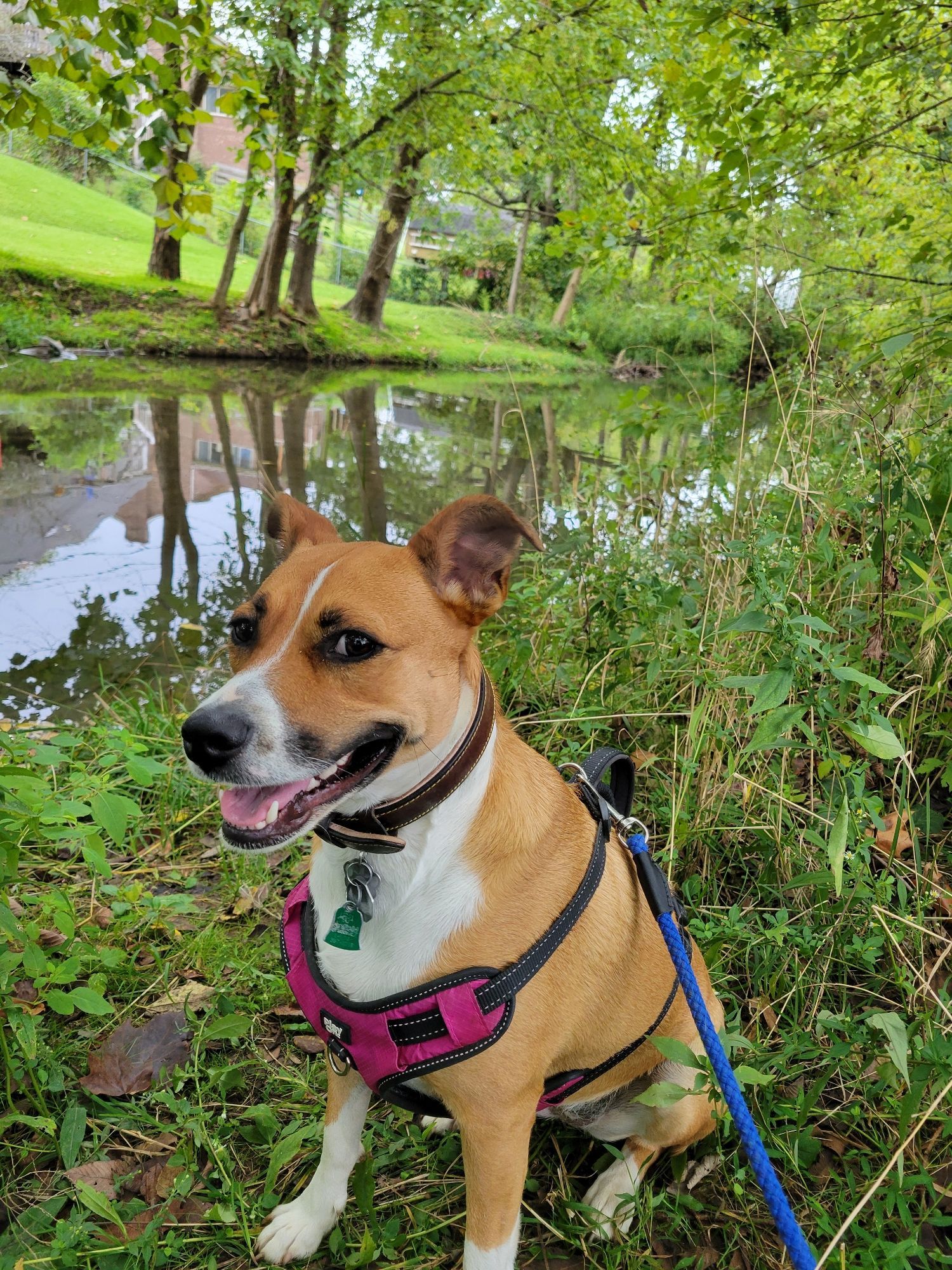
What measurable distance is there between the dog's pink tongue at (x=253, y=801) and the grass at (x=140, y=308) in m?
11.8

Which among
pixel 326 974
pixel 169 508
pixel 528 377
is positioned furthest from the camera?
pixel 528 377

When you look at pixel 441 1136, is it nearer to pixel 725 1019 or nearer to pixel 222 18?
pixel 725 1019

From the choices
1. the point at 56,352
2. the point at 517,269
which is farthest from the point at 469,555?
the point at 56,352

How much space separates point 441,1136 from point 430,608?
5.45ft

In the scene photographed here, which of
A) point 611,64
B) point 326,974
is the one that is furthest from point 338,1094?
point 611,64

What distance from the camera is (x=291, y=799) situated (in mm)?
1761

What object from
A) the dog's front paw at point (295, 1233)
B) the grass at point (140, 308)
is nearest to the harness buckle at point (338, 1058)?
the dog's front paw at point (295, 1233)

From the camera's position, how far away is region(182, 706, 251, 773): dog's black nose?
1669 millimetres

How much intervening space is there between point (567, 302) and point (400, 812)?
33859 mm

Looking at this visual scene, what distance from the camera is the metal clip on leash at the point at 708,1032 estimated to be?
1678 mm

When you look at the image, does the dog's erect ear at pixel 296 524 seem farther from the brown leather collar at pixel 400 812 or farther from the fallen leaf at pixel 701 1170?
the fallen leaf at pixel 701 1170

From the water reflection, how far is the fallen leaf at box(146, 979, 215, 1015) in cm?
187

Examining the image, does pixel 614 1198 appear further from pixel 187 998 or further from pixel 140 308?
pixel 140 308

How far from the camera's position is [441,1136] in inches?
97.4
